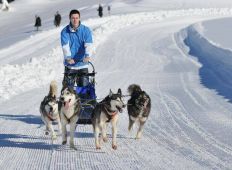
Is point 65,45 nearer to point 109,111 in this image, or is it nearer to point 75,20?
point 75,20

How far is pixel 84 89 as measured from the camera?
26.8ft

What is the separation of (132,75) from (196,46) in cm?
736

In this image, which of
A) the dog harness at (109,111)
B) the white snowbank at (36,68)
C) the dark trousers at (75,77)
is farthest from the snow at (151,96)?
the dark trousers at (75,77)

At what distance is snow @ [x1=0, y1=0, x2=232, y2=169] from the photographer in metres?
6.53

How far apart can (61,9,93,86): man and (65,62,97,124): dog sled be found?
48 millimetres

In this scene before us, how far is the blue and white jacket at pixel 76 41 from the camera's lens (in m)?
7.76

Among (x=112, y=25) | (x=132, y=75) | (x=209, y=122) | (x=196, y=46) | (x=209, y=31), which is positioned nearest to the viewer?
(x=209, y=122)

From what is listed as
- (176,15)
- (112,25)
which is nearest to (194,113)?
(112,25)

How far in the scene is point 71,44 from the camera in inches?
311

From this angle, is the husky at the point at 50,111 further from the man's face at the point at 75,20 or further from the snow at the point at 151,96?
the man's face at the point at 75,20

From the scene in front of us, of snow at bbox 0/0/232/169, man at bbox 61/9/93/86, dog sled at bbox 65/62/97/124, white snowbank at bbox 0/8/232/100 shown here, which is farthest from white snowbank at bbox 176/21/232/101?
white snowbank at bbox 0/8/232/100

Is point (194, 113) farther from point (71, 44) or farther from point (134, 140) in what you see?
point (71, 44)

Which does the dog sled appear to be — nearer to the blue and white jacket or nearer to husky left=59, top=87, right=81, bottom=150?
the blue and white jacket

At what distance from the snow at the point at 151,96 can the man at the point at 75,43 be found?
Answer: 1.23 meters
